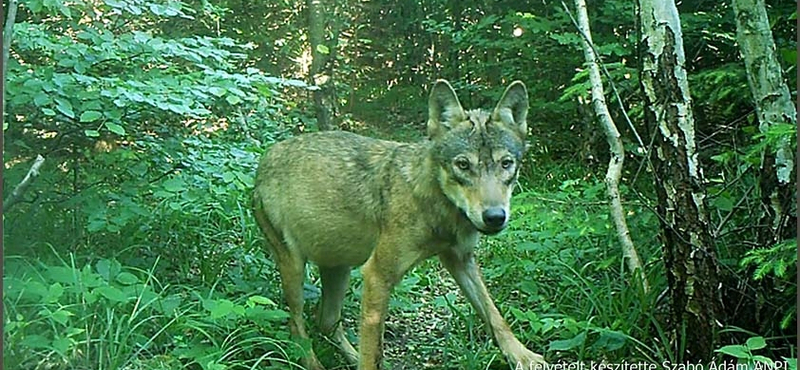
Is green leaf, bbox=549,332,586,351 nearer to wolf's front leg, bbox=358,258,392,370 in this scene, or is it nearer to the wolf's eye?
wolf's front leg, bbox=358,258,392,370

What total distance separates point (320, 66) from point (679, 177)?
3.84 metres

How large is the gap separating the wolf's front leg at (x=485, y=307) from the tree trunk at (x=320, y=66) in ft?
8.95

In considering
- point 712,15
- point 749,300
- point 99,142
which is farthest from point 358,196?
point 712,15

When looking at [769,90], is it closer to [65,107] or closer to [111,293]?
[111,293]

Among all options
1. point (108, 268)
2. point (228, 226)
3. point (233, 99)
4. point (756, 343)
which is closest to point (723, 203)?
point (756, 343)

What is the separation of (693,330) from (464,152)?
0.97 meters

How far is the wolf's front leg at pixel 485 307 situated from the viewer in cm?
290

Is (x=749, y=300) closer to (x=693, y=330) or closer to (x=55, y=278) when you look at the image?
(x=693, y=330)

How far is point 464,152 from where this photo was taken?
268cm

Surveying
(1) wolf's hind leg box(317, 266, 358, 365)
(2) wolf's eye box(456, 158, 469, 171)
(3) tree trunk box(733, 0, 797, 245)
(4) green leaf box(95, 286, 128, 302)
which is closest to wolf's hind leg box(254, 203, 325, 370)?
(1) wolf's hind leg box(317, 266, 358, 365)

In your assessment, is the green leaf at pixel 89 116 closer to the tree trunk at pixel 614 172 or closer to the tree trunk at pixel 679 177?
the tree trunk at pixel 614 172

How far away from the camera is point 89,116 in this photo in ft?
9.92

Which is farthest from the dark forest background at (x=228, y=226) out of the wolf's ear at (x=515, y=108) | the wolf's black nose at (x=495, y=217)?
the wolf's black nose at (x=495, y=217)

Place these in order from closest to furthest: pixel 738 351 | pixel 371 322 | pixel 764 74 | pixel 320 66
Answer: pixel 738 351 → pixel 764 74 → pixel 371 322 → pixel 320 66
